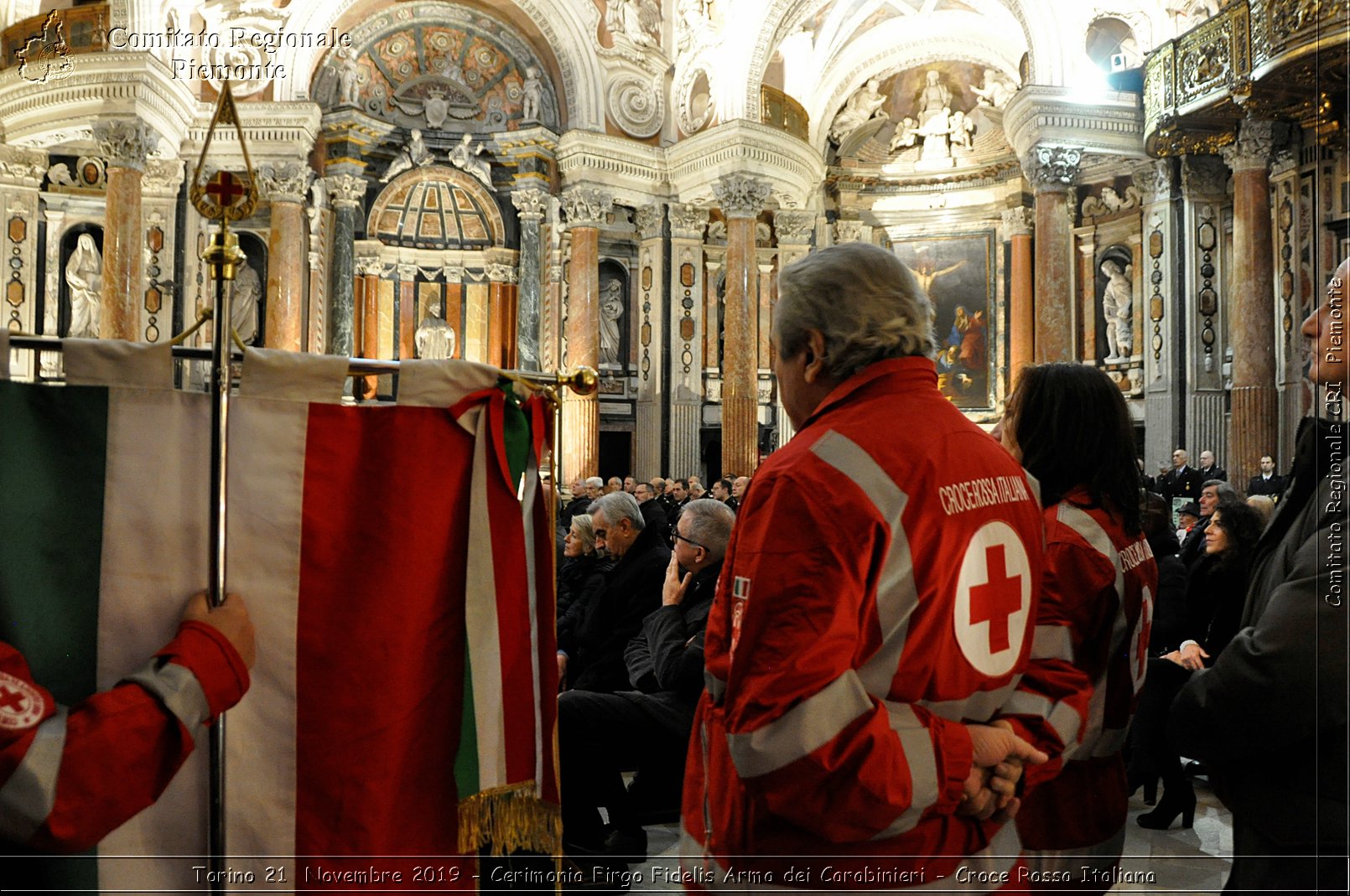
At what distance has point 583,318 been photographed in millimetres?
16000

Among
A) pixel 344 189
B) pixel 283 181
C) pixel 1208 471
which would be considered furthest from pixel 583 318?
pixel 1208 471

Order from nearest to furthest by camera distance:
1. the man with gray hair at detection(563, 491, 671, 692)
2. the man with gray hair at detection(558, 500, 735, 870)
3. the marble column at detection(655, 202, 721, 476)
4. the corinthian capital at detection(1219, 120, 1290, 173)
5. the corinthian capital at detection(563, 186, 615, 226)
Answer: the man with gray hair at detection(558, 500, 735, 870)
the man with gray hair at detection(563, 491, 671, 692)
the corinthian capital at detection(1219, 120, 1290, 173)
the corinthian capital at detection(563, 186, 615, 226)
the marble column at detection(655, 202, 721, 476)

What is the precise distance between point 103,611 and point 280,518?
0.36 metres

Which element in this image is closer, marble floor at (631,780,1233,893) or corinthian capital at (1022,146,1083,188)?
marble floor at (631,780,1233,893)

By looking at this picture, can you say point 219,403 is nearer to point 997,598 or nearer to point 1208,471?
point 997,598

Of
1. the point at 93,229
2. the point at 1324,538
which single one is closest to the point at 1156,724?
the point at 1324,538

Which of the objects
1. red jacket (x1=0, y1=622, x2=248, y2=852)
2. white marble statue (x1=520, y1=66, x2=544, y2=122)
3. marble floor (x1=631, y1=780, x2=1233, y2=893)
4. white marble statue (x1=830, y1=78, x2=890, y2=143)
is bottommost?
marble floor (x1=631, y1=780, x2=1233, y2=893)

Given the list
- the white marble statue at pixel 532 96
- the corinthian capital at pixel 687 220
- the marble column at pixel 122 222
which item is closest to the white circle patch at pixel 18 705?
the marble column at pixel 122 222

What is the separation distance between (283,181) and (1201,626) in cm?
1375

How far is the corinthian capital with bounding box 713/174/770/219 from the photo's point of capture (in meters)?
15.5

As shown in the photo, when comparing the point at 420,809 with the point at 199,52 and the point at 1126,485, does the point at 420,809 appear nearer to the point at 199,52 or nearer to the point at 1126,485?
the point at 1126,485

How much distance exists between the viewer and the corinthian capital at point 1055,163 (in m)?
14.0

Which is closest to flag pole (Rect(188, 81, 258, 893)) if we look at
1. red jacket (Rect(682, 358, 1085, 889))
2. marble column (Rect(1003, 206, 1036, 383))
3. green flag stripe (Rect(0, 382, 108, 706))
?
green flag stripe (Rect(0, 382, 108, 706))

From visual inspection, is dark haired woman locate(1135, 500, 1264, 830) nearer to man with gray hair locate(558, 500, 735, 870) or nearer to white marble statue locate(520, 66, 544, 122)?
man with gray hair locate(558, 500, 735, 870)
